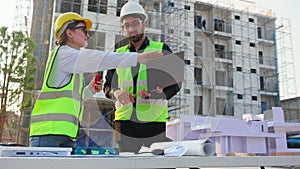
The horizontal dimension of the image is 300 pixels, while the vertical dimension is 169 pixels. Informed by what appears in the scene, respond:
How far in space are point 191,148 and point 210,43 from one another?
0.77ft

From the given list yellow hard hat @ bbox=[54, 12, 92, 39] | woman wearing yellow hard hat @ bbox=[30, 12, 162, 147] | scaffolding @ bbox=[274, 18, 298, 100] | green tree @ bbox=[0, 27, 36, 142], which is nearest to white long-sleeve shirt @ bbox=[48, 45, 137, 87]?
woman wearing yellow hard hat @ bbox=[30, 12, 162, 147]

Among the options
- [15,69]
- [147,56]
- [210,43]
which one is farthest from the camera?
[15,69]

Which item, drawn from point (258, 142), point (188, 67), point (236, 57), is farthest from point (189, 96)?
point (236, 57)

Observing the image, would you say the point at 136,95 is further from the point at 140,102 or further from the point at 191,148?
the point at 191,148

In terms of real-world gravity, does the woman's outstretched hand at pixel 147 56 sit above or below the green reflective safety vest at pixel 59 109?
above

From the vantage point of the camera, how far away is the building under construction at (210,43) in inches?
24.1

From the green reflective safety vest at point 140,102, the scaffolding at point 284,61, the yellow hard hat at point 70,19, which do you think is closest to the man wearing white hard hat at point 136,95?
the green reflective safety vest at point 140,102

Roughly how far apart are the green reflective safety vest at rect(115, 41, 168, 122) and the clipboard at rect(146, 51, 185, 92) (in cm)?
2

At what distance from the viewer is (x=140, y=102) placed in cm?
65

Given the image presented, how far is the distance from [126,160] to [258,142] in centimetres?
73

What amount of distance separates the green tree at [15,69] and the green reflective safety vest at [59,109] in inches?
197

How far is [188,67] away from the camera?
627 millimetres

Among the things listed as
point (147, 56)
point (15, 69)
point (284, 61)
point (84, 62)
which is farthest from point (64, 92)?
point (284, 61)

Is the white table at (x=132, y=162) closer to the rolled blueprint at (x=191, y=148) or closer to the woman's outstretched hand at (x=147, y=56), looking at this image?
the rolled blueprint at (x=191, y=148)
